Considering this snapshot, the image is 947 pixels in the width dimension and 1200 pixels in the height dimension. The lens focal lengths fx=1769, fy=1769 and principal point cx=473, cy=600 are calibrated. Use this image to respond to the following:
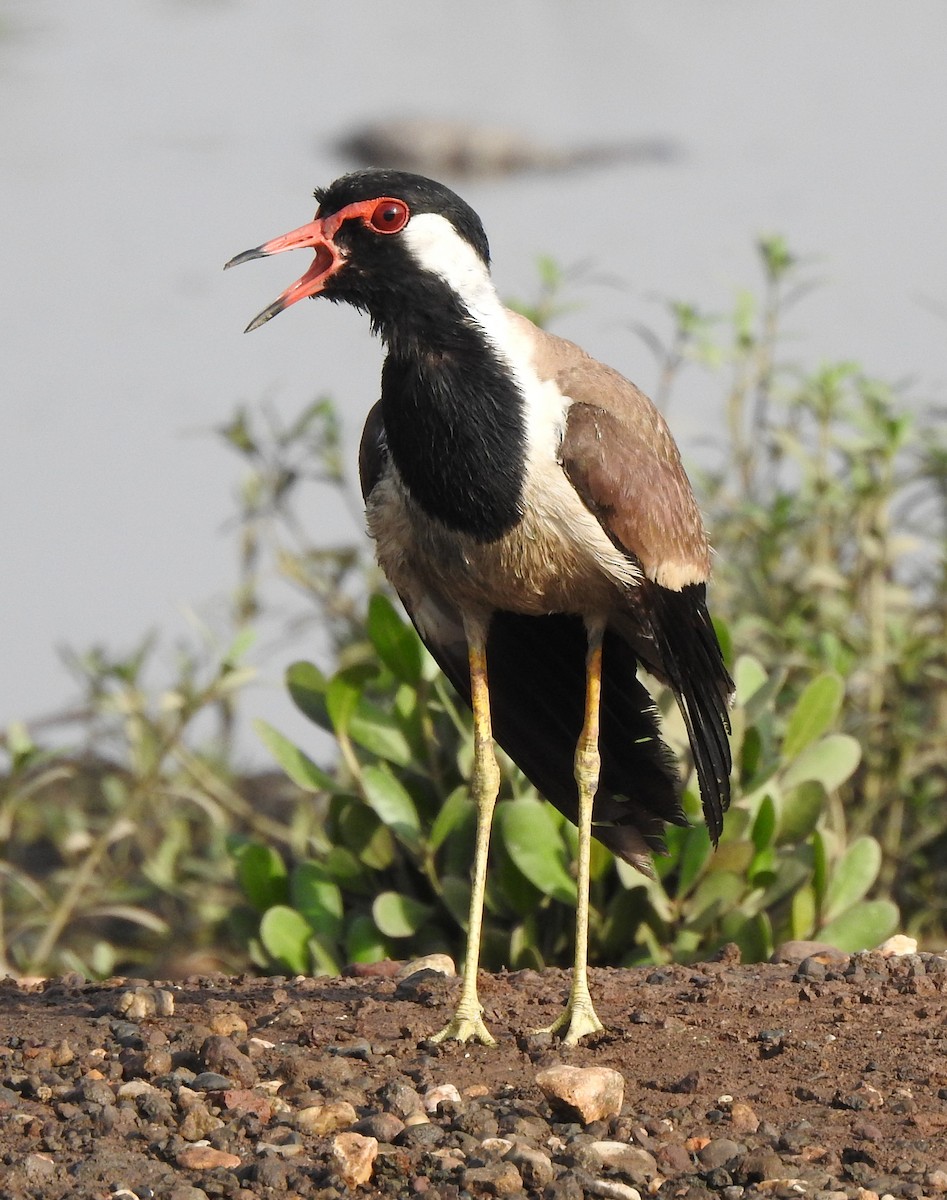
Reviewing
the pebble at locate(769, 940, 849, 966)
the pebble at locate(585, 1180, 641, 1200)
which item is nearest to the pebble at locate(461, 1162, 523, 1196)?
the pebble at locate(585, 1180, 641, 1200)

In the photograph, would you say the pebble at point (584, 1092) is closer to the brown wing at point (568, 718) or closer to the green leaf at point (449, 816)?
the brown wing at point (568, 718)

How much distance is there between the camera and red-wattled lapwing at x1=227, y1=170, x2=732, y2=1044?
3609 mm

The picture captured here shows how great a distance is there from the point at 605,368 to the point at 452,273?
1.54 feet

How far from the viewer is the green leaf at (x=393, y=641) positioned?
4.47m

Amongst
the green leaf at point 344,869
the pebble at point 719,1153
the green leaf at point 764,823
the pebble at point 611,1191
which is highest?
the green leaf at point 764,823

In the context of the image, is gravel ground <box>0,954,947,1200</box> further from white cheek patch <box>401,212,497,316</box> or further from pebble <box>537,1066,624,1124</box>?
white cheek patch <box>401,212,497,316</box>

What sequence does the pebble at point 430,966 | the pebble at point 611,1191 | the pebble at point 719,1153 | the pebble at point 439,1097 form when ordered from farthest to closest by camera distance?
the pebble at point 430,966, the pebble at point 439,1097, the pebble at point 719,1153, the pebble at point 611,1191

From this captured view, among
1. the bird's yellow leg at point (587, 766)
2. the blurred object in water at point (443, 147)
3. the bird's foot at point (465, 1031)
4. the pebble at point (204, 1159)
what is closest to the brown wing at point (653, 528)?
the bird's yellow leg at point (587, 766)

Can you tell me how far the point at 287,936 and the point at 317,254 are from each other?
1.75 metres

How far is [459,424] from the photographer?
11.9ft

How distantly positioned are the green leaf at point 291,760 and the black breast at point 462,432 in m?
1.10

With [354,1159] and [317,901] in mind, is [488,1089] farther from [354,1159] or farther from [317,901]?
[317,901]

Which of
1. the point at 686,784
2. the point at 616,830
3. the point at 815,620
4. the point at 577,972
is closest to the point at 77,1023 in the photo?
the point at 577,972

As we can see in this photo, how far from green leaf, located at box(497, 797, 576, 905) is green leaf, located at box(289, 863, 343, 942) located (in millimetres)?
517
